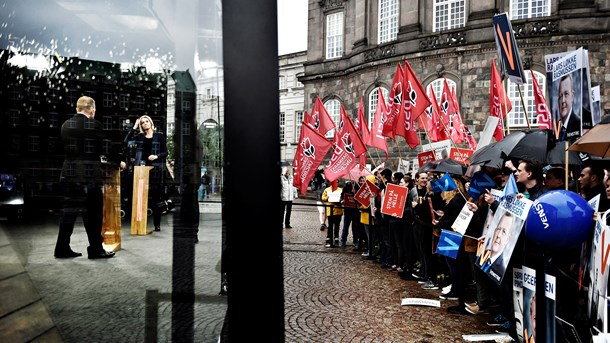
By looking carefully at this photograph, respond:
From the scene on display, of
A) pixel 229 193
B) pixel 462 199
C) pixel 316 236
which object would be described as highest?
pixel 229 193

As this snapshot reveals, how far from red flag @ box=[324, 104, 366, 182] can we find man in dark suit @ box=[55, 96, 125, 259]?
936 centimetres

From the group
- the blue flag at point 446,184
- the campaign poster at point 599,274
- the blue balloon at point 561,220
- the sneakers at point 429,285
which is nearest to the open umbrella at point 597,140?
the blue balloon at point 561,220

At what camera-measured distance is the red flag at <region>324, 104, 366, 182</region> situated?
38.1 ft

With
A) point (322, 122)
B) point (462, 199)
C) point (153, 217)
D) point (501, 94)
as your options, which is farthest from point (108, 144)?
point (322, 122)

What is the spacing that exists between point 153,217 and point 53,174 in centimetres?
50

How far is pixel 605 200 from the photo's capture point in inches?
195

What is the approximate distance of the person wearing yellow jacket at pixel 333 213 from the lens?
13.4 m

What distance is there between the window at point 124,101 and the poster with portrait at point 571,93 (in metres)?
4.66

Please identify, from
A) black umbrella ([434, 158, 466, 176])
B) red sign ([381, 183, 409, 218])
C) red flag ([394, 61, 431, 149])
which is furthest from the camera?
red flag ([394, 61, 431, 149])

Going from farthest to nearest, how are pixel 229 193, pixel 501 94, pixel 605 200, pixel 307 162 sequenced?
1. pixel 307 162
2. pixel 501 94
3. pixel 605 200
4. pixel 229 193

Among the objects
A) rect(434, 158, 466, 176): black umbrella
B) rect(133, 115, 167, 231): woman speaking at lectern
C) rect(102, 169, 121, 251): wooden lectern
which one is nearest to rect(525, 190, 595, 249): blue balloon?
rect(133, 115, 167, 231): woman speaking at lectern

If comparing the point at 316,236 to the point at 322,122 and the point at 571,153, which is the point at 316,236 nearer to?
the point at 322,122

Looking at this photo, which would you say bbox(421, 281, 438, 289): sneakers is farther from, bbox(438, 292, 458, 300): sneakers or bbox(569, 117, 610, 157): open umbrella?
bbox(569, 117, 610, 157): open umbrella

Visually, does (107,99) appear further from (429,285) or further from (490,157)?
(429,285)
